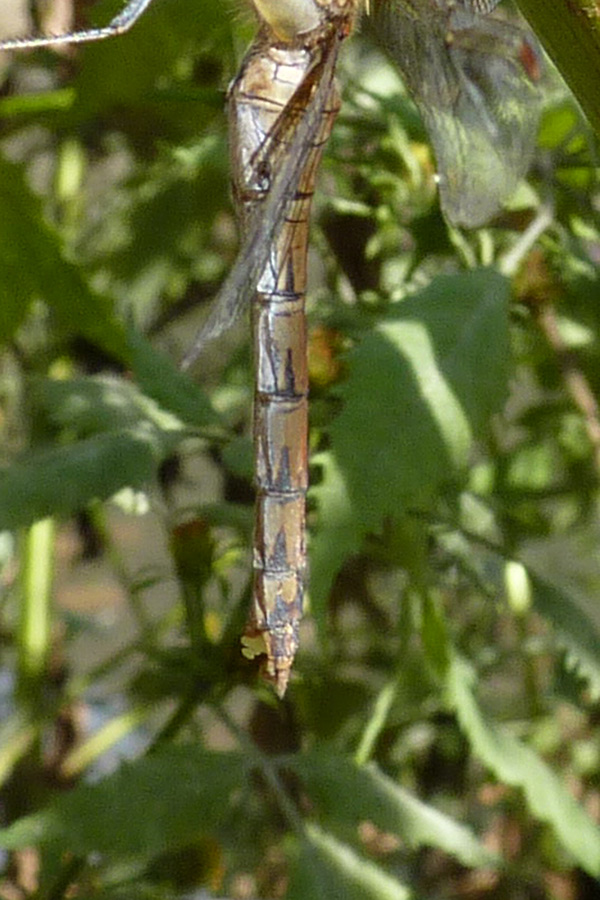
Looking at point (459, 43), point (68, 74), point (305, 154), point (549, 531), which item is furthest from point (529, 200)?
point (68, 74)

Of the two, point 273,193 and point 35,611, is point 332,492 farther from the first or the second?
point 35,611

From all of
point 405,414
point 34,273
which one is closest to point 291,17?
point 405,414

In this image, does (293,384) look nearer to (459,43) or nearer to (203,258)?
(459,43)

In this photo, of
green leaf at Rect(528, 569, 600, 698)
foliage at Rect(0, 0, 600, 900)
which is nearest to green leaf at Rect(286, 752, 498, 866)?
foliage at Rect(0, 0, 600, 900)

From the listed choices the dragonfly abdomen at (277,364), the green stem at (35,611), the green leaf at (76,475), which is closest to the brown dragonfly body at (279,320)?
the dragonfly abdomen at (277,364)

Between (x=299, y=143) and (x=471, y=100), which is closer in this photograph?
(x=299, y=143)

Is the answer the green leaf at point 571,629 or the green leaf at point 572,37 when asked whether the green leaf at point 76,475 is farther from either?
the green leaf at point 572,37
